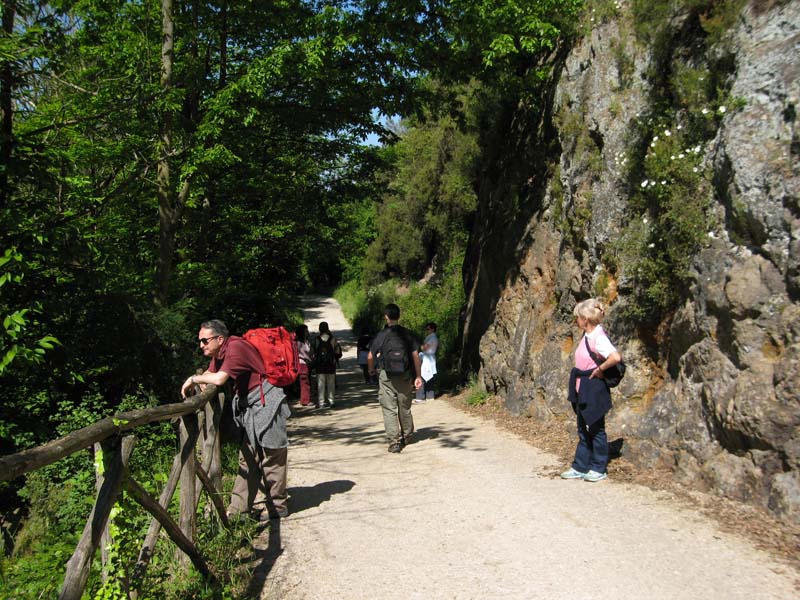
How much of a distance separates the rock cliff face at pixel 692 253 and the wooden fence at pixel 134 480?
421 centimetres

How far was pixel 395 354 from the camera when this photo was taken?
843cm

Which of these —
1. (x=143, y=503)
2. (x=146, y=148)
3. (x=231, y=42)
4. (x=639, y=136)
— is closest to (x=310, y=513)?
(x=143, y=503)

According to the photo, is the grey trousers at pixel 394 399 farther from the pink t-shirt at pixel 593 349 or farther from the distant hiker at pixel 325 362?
the distant hiker at pixel 325 362

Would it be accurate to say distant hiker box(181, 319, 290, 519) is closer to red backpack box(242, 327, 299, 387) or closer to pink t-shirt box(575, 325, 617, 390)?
red backpack box(242, 327, 299, 387)

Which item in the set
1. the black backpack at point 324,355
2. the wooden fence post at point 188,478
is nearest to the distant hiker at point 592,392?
the wooden fence post at point 188,478

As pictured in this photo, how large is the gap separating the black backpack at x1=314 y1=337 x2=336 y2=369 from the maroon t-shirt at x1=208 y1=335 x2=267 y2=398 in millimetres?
7710

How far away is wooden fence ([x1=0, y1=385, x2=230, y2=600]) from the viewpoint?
2.91 m

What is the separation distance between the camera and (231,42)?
12.5 meters

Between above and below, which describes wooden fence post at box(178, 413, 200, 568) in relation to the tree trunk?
below

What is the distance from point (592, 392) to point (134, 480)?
431 cm

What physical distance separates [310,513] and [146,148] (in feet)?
21.6

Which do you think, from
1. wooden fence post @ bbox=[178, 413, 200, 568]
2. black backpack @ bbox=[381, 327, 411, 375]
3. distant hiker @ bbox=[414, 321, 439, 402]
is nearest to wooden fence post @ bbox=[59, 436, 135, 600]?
wooden fence post @ bbox=[178, 413, 200, 568]

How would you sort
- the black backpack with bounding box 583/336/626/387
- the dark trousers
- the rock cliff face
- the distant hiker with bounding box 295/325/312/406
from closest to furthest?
1. the rock cliff face
2. the black backpack with bounding box 583/336/626/387
3. the dark trousers
4. the distant hiker with bounding box 295/325/312/406

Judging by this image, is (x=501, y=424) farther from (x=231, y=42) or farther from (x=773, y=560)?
(x=231, y=42)
